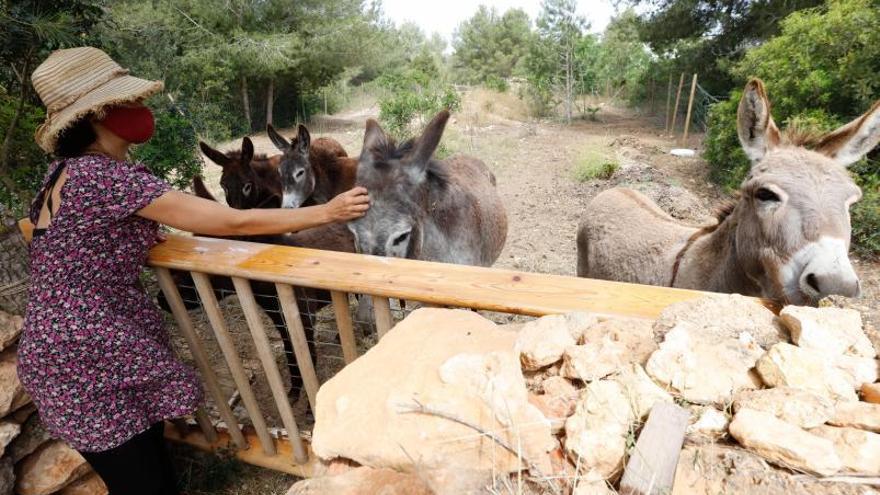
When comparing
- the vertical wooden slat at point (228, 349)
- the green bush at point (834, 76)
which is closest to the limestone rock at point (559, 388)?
the vertical wooden slat at point (228, 349)

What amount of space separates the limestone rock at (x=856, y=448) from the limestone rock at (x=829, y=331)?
0.25 meters

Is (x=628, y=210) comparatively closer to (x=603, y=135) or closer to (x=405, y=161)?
(x=405, y=161)

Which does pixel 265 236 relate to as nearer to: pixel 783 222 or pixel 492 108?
pixel 783 222

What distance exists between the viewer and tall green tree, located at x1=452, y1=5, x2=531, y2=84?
45.8m

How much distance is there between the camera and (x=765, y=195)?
2051mm

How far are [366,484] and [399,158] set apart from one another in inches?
94.1

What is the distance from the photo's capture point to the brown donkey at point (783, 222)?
1819 millimetres

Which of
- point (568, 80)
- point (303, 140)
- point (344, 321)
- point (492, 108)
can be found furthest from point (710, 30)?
point (344, 321)

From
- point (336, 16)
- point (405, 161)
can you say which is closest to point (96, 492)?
point (405, 161)

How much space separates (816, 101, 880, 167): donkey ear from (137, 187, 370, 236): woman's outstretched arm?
2.46 meters

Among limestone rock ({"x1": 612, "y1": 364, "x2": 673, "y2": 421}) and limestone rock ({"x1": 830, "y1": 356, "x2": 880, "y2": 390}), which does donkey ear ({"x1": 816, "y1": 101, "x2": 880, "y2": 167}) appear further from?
limestone rock ({"x1": 612, "y1": 364, "x2": 673, "y2": 421})

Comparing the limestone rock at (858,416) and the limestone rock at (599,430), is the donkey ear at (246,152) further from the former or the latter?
the limestone rock at (858,416)

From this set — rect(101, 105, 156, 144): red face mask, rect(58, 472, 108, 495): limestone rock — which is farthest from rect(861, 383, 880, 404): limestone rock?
rect(58, 472, 108, 495): limestone rock

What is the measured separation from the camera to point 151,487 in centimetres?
224
